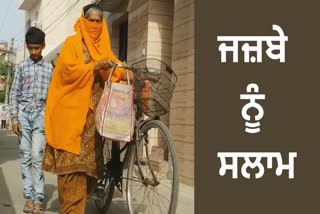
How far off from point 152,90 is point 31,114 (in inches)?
60.7

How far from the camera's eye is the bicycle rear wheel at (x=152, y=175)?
3.94 meters

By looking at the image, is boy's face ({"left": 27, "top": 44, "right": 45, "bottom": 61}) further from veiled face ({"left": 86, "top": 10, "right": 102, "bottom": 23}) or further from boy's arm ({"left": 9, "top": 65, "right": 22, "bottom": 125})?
veiled face ({"left": 86, "top": 10, "right": 102, "bottom": 23})

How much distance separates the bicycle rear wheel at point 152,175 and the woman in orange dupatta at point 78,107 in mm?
328

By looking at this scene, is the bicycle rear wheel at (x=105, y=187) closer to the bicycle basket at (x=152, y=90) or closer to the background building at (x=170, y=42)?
the bicycle basket at (x=152, y=90)

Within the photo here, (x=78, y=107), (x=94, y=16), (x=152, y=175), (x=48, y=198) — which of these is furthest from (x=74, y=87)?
(x=48, y=198)

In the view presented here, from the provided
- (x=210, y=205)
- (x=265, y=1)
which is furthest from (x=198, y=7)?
(x=210, y=205)

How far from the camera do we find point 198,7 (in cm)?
766

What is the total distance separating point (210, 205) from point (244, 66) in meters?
1.77

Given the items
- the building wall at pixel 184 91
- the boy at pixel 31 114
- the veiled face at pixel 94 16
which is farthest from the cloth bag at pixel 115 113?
the building wall at pixel 184 91

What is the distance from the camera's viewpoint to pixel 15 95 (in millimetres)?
5340

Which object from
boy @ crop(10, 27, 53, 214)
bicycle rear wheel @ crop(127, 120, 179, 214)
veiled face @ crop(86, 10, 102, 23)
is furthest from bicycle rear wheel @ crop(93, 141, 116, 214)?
veiled face @ crop(86, 10, 102, 23)

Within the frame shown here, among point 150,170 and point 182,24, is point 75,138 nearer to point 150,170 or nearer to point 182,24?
point 150,170

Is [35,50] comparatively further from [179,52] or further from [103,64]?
[179,52]

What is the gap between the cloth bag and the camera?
13.1 ft
